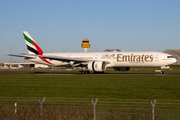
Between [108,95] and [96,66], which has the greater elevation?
[96,66]

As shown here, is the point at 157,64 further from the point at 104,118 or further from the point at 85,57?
the point at 104,118

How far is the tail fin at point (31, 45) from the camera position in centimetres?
5225

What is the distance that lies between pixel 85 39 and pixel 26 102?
11913 centimetres

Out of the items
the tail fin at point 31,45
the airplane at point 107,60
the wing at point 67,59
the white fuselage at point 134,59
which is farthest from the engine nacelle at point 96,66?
the tail fin at point 31,45

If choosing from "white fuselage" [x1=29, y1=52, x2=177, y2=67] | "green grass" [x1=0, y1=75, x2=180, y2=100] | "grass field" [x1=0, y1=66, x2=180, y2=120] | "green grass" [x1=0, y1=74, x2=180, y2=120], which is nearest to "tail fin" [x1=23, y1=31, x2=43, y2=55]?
"white fuselage" [x1=29, y1=52, x2=177, y2=67]

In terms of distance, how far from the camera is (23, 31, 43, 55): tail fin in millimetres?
52250

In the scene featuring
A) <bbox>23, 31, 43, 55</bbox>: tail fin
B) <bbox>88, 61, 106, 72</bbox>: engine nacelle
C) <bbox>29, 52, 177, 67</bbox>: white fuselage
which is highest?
<bbox>23, 31, 43, 55</bbox>: tail fin

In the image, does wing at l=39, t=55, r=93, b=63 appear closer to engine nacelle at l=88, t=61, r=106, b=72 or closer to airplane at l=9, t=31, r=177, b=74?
airplane at l=9, t=31, r=177, b=74

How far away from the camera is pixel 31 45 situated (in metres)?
52.2

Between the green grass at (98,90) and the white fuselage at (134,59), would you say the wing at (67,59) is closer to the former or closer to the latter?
the white fuselage at (134,59)

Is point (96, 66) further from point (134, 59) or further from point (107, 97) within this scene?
point (107, 97)

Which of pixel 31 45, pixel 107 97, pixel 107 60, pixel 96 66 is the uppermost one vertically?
pixel 31 45

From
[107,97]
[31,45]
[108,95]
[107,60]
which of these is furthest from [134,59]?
[107,97]

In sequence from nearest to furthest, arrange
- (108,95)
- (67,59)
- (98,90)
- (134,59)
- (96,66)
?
(108,95), (98,90), (96,66), (134,59), (67,59)
